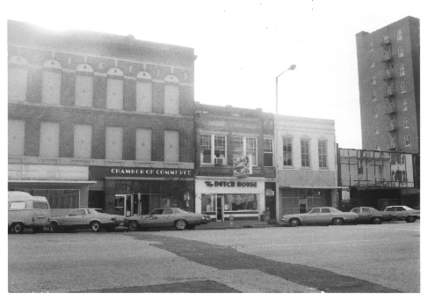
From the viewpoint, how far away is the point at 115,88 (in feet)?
102

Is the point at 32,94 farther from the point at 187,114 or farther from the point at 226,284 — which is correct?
the point at 226,284

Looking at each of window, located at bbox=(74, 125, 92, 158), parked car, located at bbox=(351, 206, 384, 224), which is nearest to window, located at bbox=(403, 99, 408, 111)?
parked car, located at bbox=(351, 206, 384, 224)

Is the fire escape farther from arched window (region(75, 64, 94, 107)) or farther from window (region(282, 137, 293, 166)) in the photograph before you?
arched window (region(75, 64, 94, 107))

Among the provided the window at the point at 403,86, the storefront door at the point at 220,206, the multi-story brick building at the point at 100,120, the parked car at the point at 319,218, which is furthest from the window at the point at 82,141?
the window at the point at 403,86

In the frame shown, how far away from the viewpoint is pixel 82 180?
29.0 m

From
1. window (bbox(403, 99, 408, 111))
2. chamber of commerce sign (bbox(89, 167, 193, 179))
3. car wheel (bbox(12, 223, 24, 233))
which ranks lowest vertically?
car wheel (bbox(12, 223, 24, 233))

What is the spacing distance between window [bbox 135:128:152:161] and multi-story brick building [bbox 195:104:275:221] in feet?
11.6

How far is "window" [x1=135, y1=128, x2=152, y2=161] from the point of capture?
1233 inches

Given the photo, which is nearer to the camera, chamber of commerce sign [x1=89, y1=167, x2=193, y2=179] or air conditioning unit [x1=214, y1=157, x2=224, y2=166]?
chamber of commerce sign [x1=89, y1=167, x2=193, y2=179]

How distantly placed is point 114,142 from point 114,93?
3.31 meters

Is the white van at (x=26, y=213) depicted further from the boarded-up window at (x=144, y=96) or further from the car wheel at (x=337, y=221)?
the car wheel at (x=337, y=221)

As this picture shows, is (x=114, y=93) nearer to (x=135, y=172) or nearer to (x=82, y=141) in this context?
→ (x=82, y=141)

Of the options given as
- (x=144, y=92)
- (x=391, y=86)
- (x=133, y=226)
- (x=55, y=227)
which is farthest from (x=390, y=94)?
(x=55, y=227)

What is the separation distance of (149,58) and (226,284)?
25.5m
